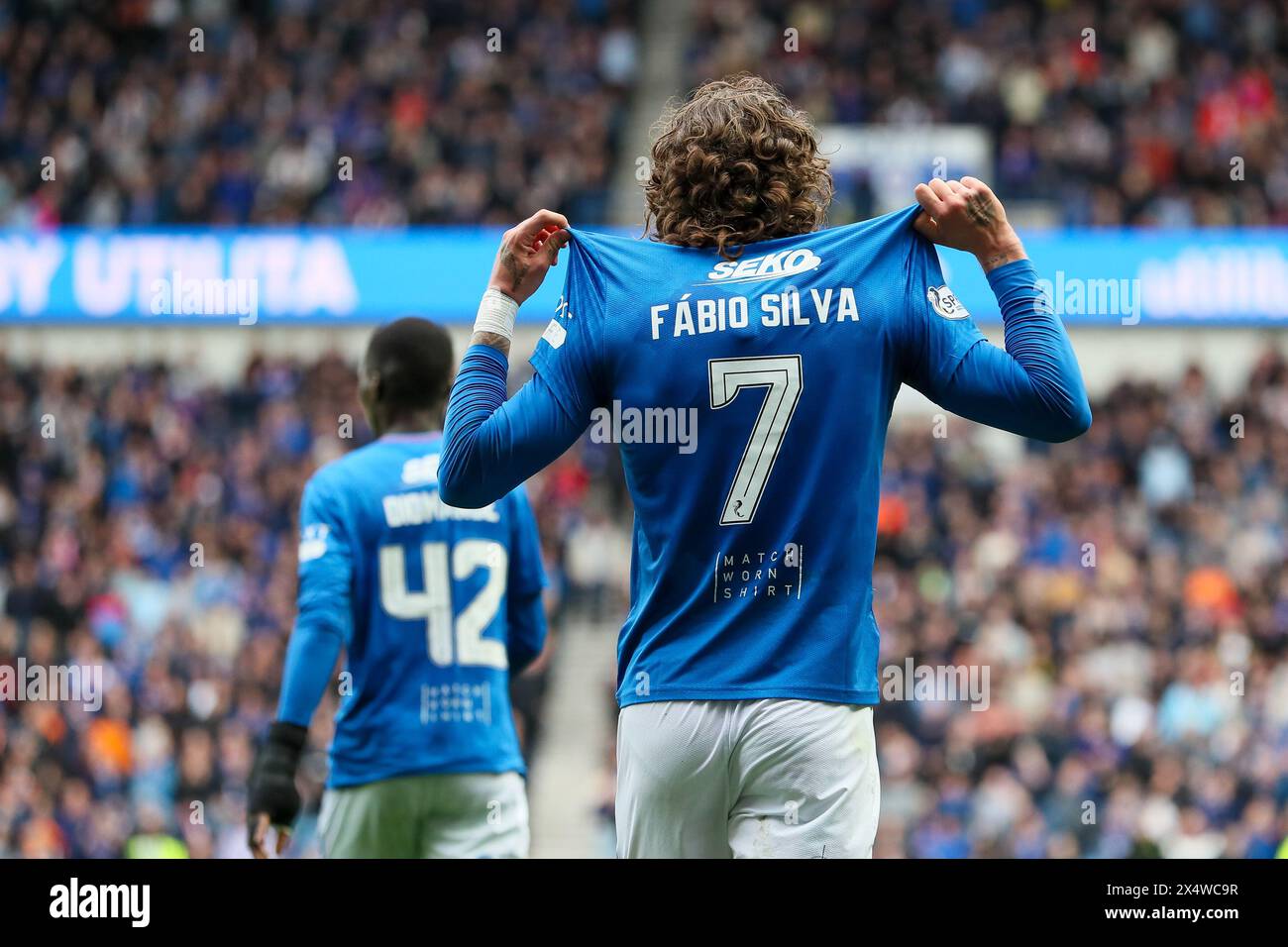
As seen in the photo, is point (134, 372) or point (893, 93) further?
point (893, 93)

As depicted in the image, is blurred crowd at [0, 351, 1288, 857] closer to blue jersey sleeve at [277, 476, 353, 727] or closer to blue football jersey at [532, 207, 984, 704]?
blue jersey sleeve at [277, 476, 353, 727]

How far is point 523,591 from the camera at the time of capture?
4.40m

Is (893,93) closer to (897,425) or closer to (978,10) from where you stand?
(978,10)

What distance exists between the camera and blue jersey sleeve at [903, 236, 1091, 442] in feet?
9.00

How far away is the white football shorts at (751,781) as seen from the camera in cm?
266

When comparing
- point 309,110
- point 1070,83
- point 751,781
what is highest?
point 309,110

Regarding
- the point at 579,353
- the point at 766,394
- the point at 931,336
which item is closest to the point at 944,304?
the point at 931,336

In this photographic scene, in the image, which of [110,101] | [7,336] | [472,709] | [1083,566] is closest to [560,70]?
[110,101]

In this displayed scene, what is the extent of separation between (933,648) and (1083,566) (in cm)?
190

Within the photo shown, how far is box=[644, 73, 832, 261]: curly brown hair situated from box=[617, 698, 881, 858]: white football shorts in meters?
0.80

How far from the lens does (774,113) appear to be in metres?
2.86

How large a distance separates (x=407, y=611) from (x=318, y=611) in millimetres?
232

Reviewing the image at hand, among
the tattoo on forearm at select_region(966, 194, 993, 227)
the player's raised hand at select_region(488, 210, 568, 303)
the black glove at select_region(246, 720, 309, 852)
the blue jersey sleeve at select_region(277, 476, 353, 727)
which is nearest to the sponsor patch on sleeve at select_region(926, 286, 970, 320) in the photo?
the tattoo on forearm at select_region(966, 194, 993, 227)

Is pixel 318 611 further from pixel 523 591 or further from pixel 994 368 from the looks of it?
pixel 994 368
